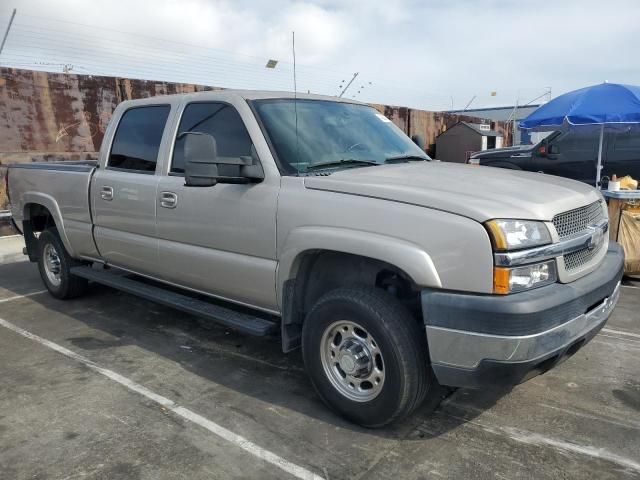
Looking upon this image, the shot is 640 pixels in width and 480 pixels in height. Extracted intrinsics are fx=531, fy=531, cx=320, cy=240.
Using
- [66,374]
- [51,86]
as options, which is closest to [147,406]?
[66,374]

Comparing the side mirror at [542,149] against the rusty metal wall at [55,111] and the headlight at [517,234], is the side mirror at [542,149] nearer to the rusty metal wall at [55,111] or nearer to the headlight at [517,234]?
the rusty metal wall at [55,111]

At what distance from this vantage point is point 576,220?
3.05 metres

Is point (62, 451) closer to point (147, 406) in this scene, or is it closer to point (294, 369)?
point (147, 406)

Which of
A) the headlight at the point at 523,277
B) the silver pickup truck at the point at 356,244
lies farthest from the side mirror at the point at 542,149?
the headlight at the point at 523,277

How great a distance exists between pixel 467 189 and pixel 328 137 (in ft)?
4.00

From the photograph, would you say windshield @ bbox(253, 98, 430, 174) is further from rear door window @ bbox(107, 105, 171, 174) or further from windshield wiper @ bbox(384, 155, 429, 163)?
rear door window @ bbox(107, 105, 171, 174)

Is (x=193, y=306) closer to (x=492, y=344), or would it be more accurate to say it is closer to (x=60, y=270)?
(x=492, y=344)

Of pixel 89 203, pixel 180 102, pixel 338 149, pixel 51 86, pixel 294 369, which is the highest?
pixel 51 86

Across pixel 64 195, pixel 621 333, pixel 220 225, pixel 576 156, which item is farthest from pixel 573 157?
pixel 64 195

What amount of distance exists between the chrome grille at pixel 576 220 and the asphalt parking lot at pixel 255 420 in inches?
46.3

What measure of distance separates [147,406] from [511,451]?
2249mm

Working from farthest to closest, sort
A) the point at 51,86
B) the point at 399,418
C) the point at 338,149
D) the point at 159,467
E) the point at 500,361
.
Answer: the point at 51,86 < the point at 338,149 < the point at 399,418 < the point at 159,467 < the point at 500,361

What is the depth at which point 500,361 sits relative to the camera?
2.57m

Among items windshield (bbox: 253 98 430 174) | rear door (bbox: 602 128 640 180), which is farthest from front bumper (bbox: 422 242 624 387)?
rear door (bbox: 602 128 640 180)
